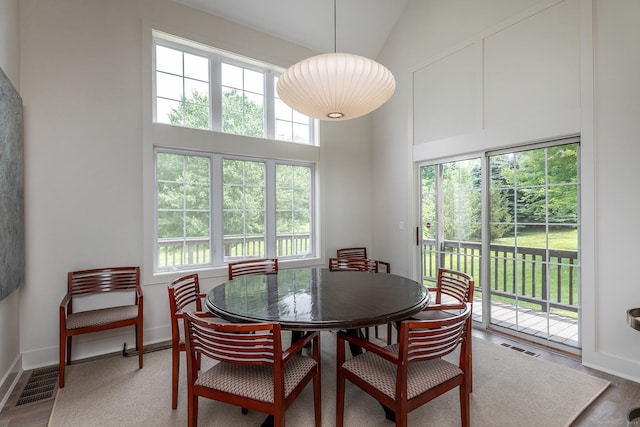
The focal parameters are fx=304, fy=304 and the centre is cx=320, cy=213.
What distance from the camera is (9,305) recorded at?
2371 millimetres

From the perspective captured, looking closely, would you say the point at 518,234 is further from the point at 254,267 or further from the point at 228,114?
the point at 228,114

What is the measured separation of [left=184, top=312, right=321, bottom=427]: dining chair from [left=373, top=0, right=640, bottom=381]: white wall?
2.52 meters

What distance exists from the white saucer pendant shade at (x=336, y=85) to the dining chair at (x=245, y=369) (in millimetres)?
1547

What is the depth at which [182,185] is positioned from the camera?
10.9 ft

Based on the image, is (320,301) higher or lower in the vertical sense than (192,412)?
higher

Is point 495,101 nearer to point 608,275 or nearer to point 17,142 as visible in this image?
point 608,275

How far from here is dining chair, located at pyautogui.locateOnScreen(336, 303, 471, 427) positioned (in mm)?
1420

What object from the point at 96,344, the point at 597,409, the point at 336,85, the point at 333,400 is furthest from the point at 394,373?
the point at 96,344

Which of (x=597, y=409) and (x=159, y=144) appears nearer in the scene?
(x=597, y=409)

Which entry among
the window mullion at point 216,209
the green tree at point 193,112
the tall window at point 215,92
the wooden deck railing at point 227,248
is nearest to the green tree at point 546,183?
the wooden deck railing at point 227,248

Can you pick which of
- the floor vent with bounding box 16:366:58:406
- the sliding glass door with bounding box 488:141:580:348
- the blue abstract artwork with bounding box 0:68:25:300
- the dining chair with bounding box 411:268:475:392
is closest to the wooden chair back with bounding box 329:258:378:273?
the dining chair with bounding box 411:268:475:392

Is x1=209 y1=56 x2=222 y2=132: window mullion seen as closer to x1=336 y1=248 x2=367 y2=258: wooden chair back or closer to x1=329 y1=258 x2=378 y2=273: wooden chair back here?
x1=329 y1=258 x2=378 y2=273: wooden chair back

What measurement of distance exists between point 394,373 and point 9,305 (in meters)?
2.92

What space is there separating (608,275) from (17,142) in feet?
15.9
